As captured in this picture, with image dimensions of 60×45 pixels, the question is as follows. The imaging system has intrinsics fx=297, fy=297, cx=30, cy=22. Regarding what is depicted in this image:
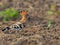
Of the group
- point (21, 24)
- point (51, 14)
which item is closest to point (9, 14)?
point (21, 24)

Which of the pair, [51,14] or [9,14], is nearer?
[9,14]

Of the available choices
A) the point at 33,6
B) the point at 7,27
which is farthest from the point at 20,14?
the point at 33,6

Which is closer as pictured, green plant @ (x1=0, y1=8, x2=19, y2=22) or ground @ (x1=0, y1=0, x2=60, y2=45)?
ground @ (x1=0, y1=0, x2=60, y2=45)

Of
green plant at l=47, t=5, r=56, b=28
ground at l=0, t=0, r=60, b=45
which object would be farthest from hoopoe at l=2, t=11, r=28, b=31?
green plant at l=47, t=5, r=56, b=28

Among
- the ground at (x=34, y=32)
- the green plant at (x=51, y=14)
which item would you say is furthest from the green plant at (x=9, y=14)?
the green plant at (x=51, y=14)

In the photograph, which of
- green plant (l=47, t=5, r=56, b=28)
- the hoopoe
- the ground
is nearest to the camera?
the ground

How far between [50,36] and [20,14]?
1.18 m

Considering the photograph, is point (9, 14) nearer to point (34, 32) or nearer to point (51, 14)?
point (51, 14)

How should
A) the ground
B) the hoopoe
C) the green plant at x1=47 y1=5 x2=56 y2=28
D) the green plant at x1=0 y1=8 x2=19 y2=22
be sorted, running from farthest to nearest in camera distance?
the green plant at x1=0 y1=8 x2=19 y2=22
the green plant at x1=47 y1=5 x2=56 y2=28
the hoopoe
the ground

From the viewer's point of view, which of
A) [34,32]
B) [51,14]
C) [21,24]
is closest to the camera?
[34,32]

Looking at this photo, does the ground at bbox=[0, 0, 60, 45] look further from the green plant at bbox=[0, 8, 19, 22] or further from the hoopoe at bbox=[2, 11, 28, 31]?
the green plant at bbox=[0, 8, 19, 22]

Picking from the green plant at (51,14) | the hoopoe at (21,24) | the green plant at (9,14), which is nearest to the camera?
the hoopoe at (21,24)

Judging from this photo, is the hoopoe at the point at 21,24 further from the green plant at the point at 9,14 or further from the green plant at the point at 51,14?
the green plant at the point at 51,14

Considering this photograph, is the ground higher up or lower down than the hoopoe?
lower down
